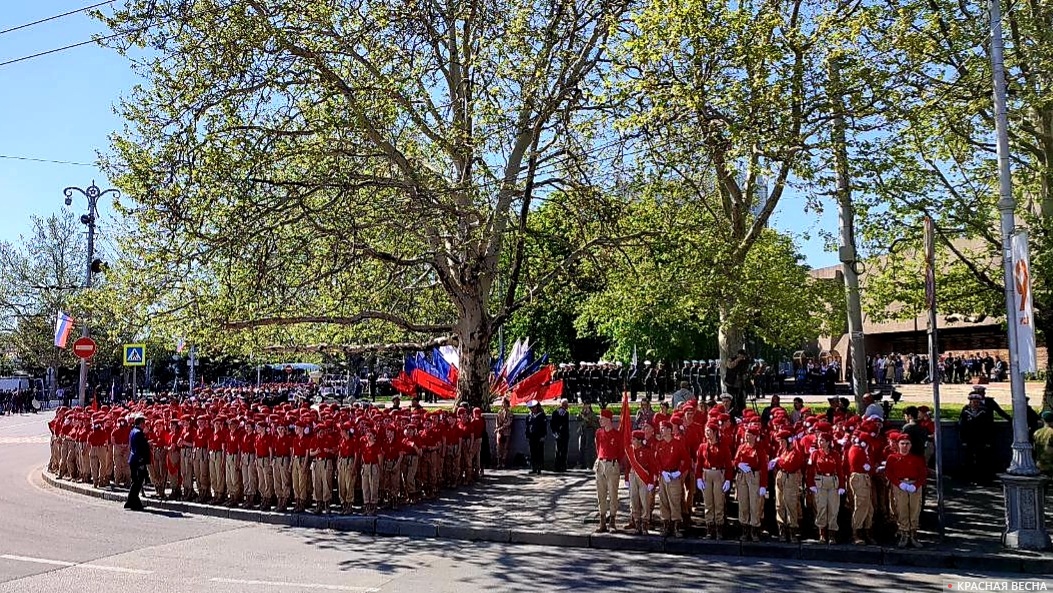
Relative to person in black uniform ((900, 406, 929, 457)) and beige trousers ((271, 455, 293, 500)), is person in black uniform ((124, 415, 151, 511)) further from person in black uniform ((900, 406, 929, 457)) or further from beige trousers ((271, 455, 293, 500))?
person in black uniform ((900, 406, 929, 457))

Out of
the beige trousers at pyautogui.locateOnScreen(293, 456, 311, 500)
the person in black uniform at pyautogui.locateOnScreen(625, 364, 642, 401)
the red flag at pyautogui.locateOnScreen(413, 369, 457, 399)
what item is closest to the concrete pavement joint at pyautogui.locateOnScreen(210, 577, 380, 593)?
the beige trousers at pyautogui.locateOnScreen(293, 456, 311, 500)

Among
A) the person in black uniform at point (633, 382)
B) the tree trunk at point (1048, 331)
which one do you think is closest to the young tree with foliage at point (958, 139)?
the tree trunk at point (1048, 331)

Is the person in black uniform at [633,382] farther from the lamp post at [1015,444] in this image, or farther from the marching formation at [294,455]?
the lamp post at [1015,444]

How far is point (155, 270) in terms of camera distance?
53.3 feet

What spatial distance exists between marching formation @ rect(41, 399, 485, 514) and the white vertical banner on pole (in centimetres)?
912

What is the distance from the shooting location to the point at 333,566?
999 cm

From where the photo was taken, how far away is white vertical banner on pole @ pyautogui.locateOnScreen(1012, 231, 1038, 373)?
10406 millimetres

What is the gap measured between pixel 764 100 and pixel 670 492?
20.5ft

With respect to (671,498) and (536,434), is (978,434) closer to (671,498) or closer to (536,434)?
(671,498)

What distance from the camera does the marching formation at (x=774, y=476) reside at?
431 inches

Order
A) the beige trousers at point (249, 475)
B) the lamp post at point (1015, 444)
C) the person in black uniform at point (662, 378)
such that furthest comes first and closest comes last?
the person in black uniform at point (662, 378) → the beige trousers at point (249, 475) → the lamp post at point (1015, 444)

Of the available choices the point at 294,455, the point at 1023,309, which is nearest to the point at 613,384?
the point at 294,455

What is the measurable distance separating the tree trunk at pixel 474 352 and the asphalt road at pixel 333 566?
284 inches

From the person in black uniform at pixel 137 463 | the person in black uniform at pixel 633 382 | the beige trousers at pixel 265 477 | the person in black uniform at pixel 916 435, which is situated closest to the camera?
the person in black uniform at pixel 916 435
